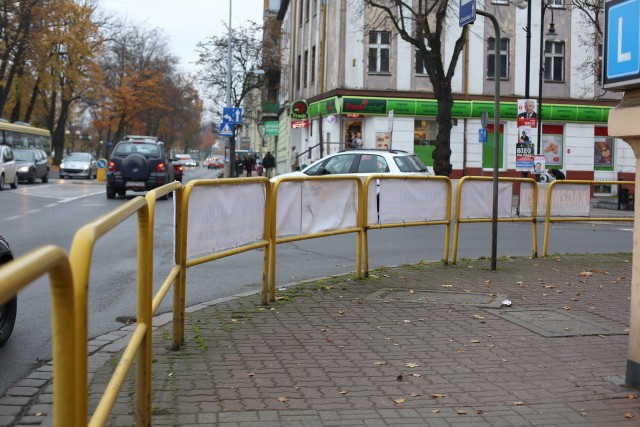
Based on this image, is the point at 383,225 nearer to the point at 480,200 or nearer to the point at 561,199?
the point at 480,200

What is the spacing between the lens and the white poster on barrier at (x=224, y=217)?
666cm

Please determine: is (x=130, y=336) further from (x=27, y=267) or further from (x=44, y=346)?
(x=44, y=346)

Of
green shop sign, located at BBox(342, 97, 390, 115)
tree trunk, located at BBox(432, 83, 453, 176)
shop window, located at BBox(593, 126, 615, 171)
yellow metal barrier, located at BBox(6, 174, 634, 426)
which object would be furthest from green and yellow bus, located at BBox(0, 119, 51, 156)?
yellow metal barrier, located at BBox(6, 174, 634, 426)

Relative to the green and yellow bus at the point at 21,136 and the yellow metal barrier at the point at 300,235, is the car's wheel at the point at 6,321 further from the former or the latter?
the green and yellow bus at the point at 21,136

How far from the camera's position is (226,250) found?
7.48m

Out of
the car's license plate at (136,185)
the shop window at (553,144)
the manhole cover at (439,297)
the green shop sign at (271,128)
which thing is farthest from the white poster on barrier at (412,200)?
the shop window at (553,144)

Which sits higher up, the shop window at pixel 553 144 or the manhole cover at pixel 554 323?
the shop window at pixel 553 144

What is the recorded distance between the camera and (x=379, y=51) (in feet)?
133

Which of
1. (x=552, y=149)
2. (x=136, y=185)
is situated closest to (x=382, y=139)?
(x=552, y=149)

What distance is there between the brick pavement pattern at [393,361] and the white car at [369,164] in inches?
390

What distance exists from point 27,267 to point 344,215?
8300mm

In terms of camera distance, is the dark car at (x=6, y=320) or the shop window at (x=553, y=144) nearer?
the dark car at (x=6, y=320)

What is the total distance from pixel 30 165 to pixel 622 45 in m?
36.6

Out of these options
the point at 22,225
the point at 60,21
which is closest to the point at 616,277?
the point at 22,225
